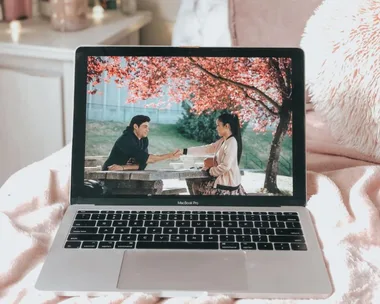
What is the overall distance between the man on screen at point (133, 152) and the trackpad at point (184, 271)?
0.17 meters

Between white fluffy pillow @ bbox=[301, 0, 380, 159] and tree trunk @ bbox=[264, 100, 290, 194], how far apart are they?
6.2 inches

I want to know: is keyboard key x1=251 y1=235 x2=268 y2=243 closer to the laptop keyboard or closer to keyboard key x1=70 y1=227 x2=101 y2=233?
the laptop keyboard

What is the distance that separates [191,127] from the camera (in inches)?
34.8

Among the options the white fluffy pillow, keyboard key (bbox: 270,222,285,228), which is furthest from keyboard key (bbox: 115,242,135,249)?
the white fluffy pillow

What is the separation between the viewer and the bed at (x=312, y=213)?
0.69 metres

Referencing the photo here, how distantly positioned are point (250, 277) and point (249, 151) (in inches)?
9.3

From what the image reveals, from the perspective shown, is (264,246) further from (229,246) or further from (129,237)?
(129,237)

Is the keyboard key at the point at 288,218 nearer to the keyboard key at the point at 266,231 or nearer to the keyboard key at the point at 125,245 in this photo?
the keyboard key at the point at 266,231

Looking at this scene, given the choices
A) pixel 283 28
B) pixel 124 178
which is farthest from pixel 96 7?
pixel 124 178

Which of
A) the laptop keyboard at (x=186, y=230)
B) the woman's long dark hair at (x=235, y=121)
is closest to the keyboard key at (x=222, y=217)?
the laptop keyboard at (x=186, y=230)

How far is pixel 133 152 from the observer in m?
0.88

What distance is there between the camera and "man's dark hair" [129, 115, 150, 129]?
0.89 metres

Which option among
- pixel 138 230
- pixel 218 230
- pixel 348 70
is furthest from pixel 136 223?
pixel 348 70

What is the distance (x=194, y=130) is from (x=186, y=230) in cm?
17
